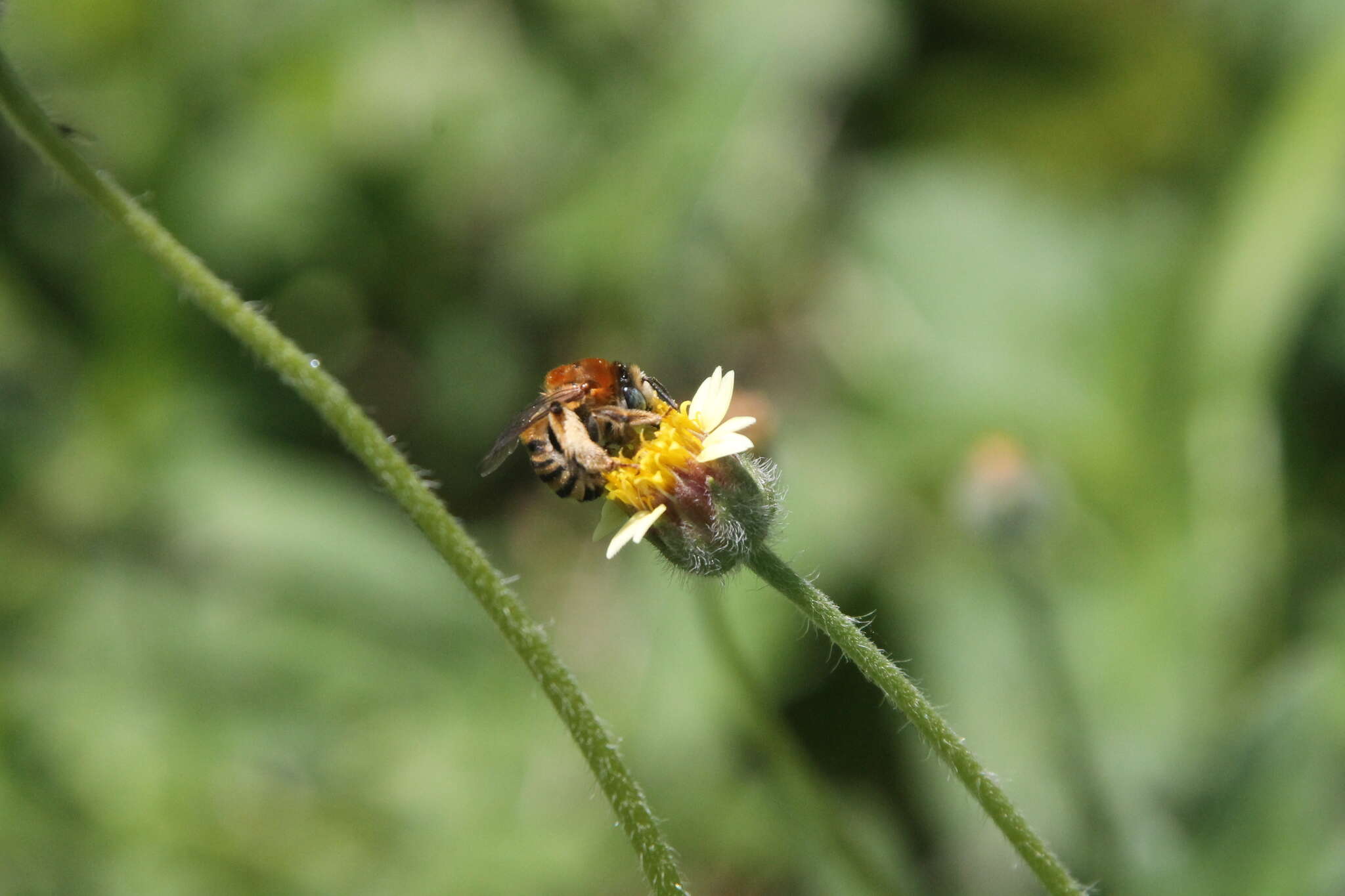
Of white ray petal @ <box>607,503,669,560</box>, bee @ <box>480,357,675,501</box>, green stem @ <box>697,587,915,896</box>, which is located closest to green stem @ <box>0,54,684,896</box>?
white ray petal @ <box>607,503,669,560</box>

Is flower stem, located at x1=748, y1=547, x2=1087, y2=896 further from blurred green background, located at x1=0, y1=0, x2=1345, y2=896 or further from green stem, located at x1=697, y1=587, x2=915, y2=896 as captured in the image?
blurred green background, located at x1=0, y1=0, x2=1345, y2=896

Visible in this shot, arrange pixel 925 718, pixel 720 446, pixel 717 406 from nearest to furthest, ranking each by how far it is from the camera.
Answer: pixel 925 718 → pixel 720 446 → pixel 717 406

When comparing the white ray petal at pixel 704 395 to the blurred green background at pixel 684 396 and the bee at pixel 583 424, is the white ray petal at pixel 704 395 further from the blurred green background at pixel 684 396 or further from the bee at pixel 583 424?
the blurred green background at pixel 684 396

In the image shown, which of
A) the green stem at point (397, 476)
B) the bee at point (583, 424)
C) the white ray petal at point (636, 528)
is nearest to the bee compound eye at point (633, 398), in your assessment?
the bee at point (583, 424)

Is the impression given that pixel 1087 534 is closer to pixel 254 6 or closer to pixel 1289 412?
pixel 1289 412

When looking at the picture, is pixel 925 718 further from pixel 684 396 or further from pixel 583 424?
pixel 684 396

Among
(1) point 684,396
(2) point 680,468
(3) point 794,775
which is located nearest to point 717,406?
(2) point 680,468
